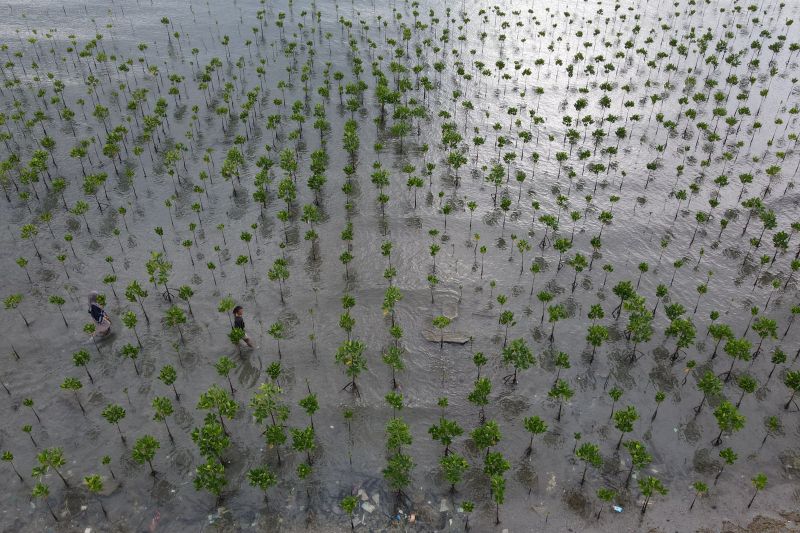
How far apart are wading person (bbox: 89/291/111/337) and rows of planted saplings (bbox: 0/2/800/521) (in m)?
0.88

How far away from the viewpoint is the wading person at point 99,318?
22.5 m

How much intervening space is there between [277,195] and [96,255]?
1026cm

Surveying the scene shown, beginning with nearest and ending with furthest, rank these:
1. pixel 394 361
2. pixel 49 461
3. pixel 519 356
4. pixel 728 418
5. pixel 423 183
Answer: pixel 49 461, pixel 728 418, pixel 394 361, pixel 519 356, pixel 423 183

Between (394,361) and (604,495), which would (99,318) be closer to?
(394,361)

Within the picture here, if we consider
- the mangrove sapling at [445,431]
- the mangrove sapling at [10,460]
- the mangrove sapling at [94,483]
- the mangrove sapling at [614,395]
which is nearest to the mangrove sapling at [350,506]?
the mangrove sapling at [445,431]

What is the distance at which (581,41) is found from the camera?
5072 centimetres

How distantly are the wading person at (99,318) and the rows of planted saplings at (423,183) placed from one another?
883 millimetres

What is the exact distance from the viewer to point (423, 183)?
3259 centimetres

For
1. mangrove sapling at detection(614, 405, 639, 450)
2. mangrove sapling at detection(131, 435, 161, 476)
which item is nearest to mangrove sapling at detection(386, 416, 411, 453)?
mangrove sapling at detection(614, 405, 639, 450)

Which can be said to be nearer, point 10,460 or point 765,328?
point 10,460

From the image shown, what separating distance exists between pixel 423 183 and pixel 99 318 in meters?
19.2

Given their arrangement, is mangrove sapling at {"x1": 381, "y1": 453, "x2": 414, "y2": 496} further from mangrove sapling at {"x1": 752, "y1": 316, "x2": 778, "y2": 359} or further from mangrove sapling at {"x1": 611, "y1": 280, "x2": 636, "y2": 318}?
mangrove sapling at {"x1": 752, "y1": 316, "x2": 778, "y2": 359}

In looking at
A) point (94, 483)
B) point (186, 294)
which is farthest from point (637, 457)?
point (186, 294)

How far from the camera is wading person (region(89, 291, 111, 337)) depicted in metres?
22.5
